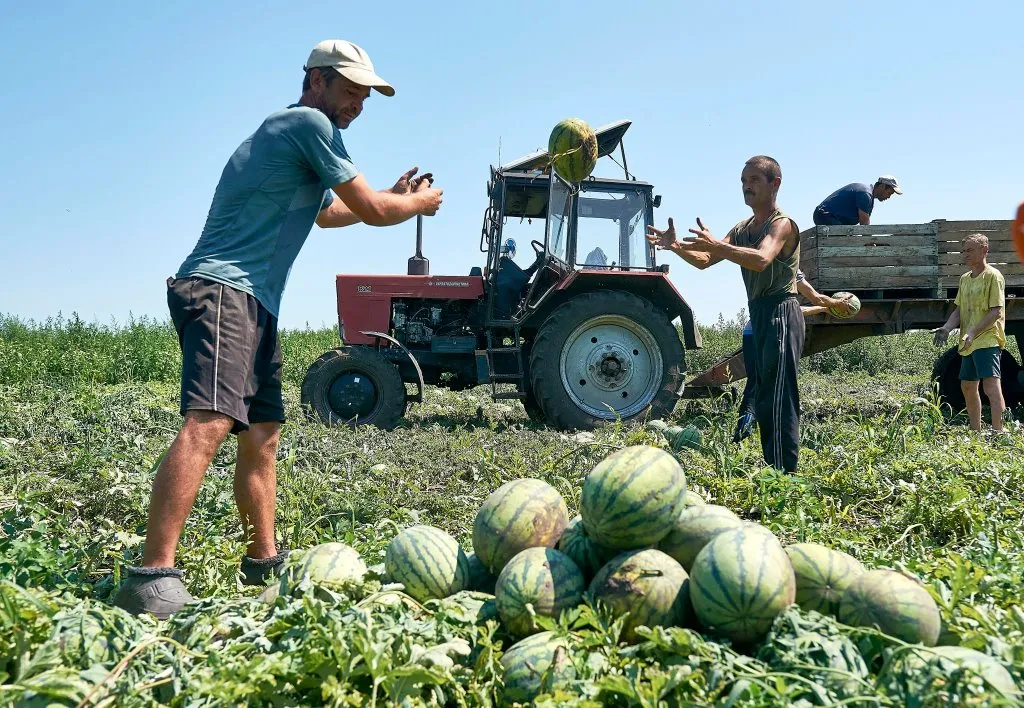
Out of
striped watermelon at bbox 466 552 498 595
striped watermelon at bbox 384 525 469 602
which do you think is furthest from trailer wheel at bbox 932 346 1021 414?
striped watermelon at bbox 384 525 469 602

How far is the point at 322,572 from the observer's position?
2432mm

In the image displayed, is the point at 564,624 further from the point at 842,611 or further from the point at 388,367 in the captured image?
the point at 388,367

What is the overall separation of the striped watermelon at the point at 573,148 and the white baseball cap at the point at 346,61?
4002 millimetres

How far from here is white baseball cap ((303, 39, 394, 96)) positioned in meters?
2.97

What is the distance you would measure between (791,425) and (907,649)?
9.34ft

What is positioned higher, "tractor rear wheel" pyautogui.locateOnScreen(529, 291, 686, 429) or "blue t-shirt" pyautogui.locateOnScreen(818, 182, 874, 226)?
"blue t-shirt" pyautogui.locateOnScreen(818, 182, 874, 226)

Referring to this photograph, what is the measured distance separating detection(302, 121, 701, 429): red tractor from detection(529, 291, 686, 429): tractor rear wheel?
11 millimetres

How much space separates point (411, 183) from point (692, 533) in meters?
2.06

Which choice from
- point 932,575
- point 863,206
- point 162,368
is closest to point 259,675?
point 932,575

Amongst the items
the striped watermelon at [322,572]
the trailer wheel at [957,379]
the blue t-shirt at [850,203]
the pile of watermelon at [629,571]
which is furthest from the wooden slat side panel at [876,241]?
the striped watermelon at [322,572]

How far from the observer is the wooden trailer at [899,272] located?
7469mm

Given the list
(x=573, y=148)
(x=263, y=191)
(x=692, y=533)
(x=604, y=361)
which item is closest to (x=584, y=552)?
(x=692, y=533)

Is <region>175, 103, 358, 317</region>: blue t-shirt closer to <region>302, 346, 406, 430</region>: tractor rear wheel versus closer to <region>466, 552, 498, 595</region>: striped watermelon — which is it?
<region>466, 552, 498, 595</region>: striped watermelon

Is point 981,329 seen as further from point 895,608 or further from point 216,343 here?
point 216,343
